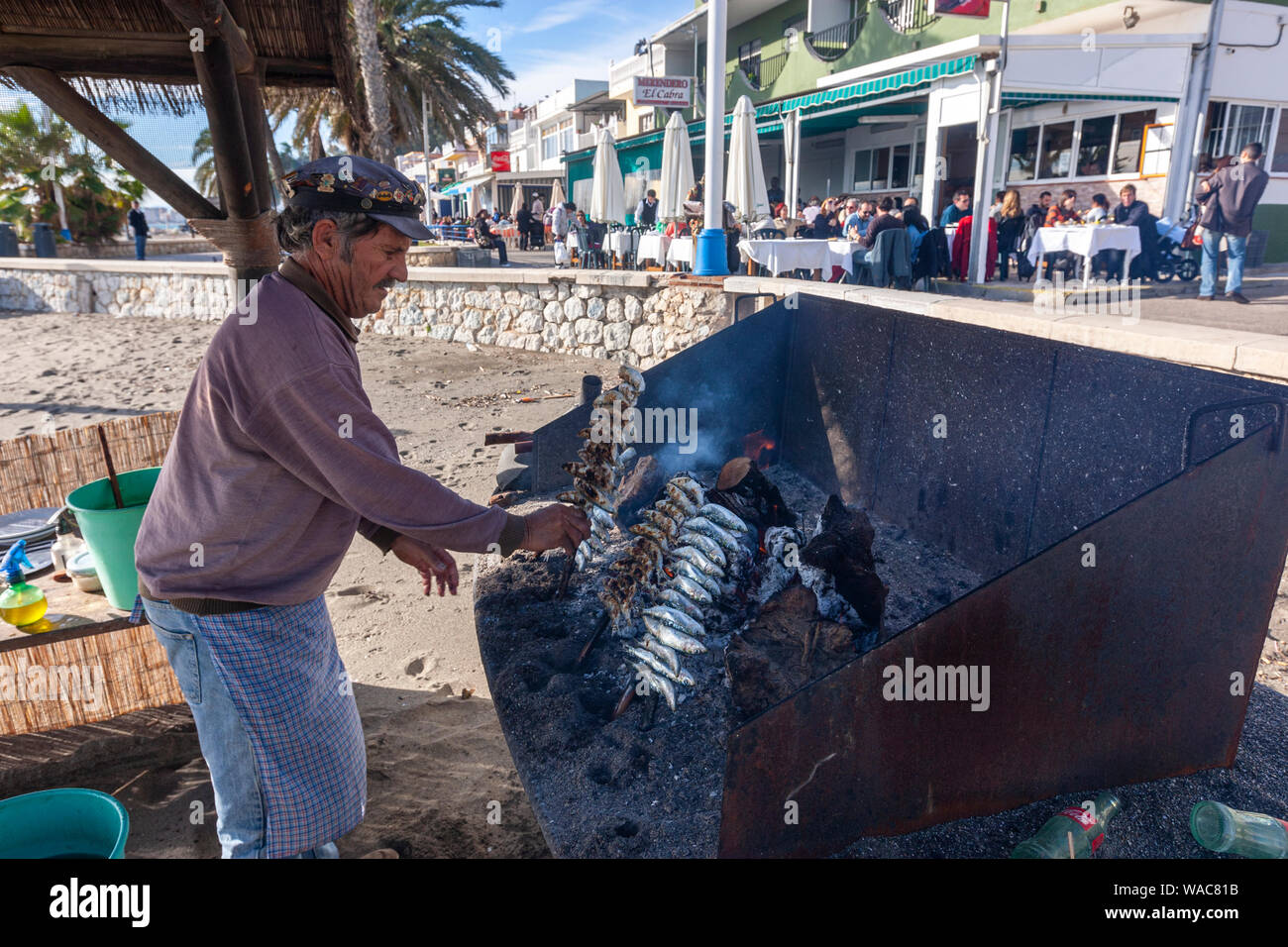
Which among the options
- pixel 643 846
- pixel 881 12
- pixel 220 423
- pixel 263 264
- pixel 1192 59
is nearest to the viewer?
pixel 220 423

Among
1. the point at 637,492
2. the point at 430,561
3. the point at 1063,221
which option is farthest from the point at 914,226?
the point at 430,561

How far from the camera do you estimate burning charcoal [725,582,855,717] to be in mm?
2717

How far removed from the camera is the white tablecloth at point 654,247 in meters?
15.1

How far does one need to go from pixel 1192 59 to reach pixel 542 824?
18.3 metres

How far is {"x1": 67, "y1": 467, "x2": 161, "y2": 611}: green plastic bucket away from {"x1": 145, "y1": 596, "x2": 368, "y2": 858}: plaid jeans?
1464 mm

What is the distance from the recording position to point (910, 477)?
4.13 meters

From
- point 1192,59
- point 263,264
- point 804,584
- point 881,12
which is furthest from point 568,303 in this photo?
point 881,12

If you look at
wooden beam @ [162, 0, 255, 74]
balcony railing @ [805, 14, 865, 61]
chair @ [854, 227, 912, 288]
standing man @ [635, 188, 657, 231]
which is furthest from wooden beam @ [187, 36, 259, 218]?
balcony railing @ [805, 14, 865, 61]

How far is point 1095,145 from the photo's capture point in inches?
627

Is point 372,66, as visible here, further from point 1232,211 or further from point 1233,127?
point 1233,127

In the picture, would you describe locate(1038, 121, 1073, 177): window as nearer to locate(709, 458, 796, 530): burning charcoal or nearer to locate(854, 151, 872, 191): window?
locate(854, 151, 872, 191): window

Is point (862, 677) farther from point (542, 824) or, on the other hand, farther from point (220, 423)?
point (220, 423)

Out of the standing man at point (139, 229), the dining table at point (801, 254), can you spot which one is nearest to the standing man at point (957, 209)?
the dining table at point (801, 254)

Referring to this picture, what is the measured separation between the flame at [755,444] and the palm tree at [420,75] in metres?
21.2
